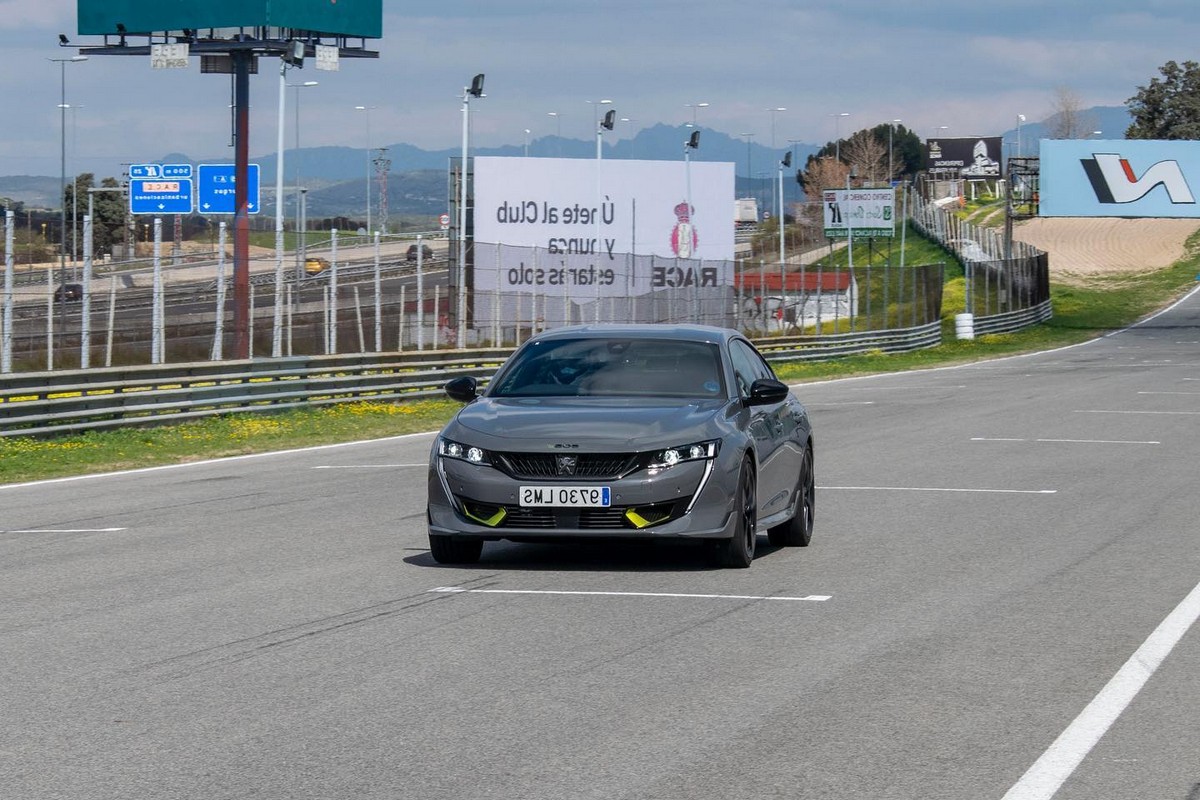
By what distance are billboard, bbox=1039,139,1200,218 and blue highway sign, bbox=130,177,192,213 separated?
33462 millimetres

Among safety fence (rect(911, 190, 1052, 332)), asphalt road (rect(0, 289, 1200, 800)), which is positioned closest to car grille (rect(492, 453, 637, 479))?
asphalt road (rect(0, 289, 1200, 800))

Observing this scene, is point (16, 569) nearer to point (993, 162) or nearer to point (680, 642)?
point (680, 642)

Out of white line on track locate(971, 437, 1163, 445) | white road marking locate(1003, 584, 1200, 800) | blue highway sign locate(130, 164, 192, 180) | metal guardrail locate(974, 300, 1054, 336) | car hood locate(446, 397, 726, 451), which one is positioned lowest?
white road marking locate(1003, 584, 1200, 800)

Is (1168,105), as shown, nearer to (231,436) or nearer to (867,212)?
(867,212)

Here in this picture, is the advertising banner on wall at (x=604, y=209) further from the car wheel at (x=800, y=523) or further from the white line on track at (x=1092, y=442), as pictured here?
the car wheel at (x=800, y=523)

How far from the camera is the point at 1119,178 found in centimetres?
7069

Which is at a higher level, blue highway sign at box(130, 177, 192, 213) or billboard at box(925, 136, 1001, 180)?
billboard at box(925, 136, 1001, 180)

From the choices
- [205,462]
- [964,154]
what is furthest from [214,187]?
[964,154]

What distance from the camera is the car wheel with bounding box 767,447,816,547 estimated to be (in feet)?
39.8

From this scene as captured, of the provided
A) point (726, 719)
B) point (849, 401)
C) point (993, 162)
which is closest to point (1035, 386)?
point (849, 401)

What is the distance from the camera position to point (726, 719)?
22.2 ft

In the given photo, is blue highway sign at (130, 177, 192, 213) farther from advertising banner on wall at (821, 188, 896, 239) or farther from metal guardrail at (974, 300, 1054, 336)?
advertising banner on wall at (821, 188, 896, 239)

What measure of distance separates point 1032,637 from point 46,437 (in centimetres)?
1550

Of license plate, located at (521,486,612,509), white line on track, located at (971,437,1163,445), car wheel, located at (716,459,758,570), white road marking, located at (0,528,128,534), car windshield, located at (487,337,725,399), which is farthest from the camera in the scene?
white line on track, located at (971,437,1163,445)
